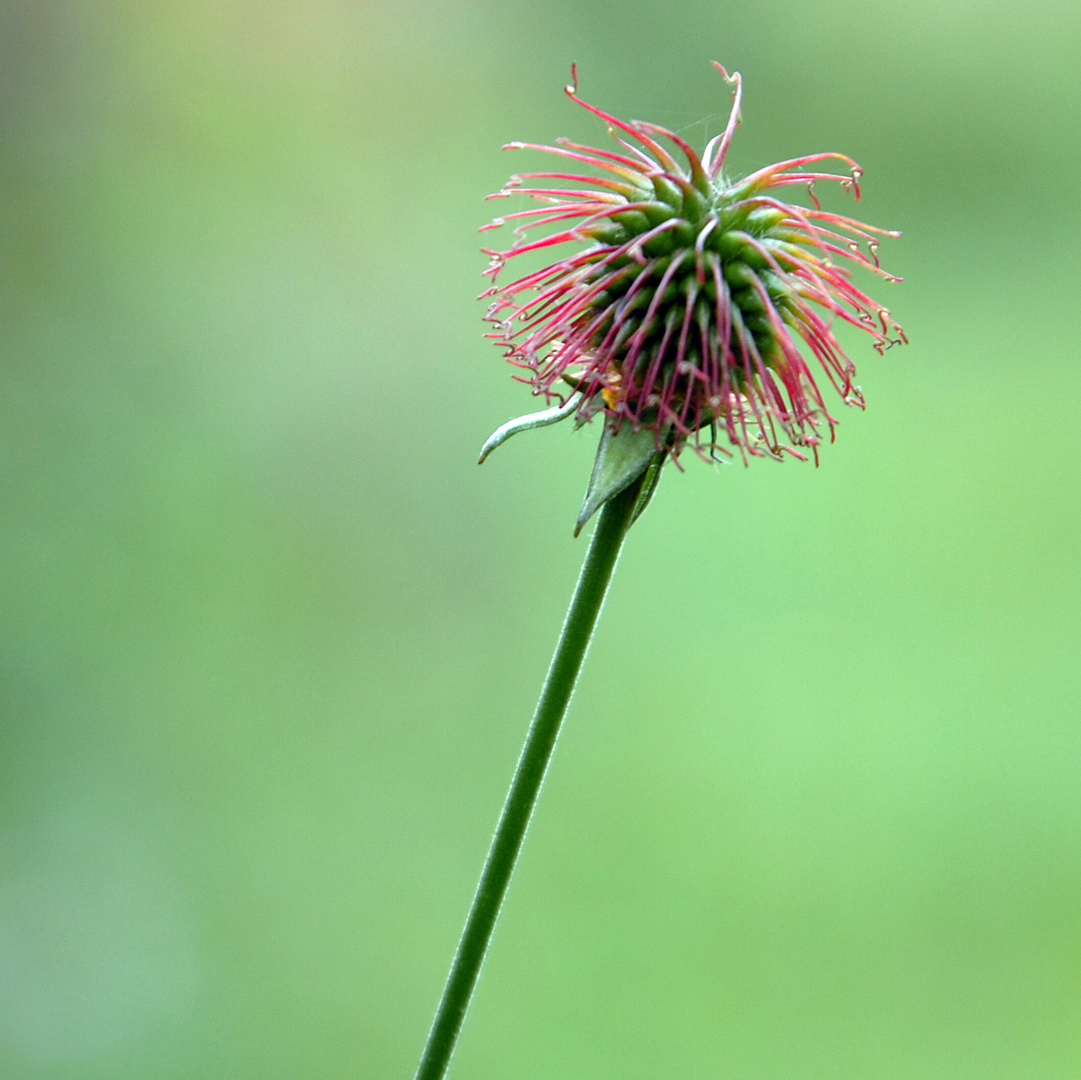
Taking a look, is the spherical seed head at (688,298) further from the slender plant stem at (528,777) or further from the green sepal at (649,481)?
the slender plant stem at (528,777)

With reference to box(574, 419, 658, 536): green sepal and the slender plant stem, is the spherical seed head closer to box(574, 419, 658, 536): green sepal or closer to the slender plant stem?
box(574, 419, 658, 536): green sepal

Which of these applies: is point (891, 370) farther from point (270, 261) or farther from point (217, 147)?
point (217, 147)

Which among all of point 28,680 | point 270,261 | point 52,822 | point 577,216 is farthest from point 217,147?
point 577,216

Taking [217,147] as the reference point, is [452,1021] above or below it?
below

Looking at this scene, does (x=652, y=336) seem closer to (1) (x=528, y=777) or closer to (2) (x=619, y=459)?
(2) (x=619, y=459)

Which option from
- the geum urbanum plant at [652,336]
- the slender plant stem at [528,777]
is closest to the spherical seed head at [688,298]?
the geum urbanum plant at [652,336]

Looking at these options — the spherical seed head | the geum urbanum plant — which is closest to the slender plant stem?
the geum urbanum plant

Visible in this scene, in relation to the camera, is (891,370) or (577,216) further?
(891,370)
